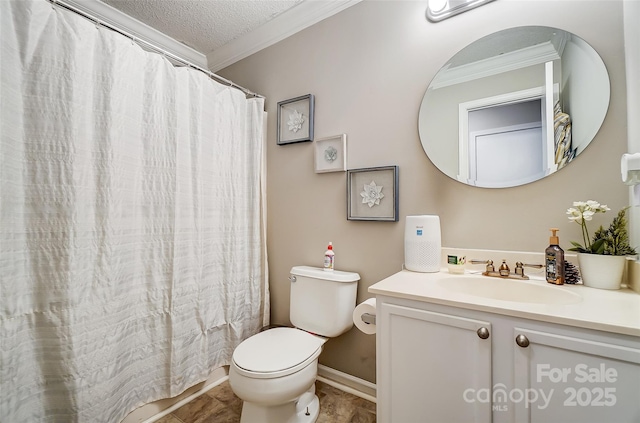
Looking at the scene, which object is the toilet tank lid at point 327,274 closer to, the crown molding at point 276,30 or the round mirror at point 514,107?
the round mirror at point 514,107


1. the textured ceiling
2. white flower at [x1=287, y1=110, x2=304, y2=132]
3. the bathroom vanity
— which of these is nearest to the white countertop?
the bathroom vanity

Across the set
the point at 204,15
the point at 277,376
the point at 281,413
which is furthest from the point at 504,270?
the point at 204,15

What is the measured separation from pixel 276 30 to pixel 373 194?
1.43m

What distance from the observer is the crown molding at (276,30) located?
1.70 metres

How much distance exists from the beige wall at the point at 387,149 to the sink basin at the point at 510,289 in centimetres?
19

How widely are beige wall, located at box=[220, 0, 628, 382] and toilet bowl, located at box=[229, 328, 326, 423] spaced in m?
0.39

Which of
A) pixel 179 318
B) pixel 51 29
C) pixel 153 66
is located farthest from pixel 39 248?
pixel 153 66

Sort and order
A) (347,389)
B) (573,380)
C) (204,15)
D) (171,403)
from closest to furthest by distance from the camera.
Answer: (573,380)
(171,403)
(347,389)
(204,15)

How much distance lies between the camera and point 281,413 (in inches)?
49.9

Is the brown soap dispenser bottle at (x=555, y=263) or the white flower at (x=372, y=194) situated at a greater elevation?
the white flower at (x=372, y=194)

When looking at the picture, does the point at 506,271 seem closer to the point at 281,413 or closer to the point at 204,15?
the point at 281,413

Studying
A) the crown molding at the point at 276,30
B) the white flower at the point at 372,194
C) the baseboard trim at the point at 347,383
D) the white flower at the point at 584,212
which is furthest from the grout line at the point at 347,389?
the crown molding at the point at 276,30

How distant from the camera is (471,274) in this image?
1.20m

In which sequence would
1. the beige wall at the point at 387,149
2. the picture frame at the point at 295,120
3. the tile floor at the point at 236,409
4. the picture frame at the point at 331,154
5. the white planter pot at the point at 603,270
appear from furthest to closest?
the picture frame at the point at 295,120 → the picture frame at the point at 331,154 → the tile floor at the point at 236,409 → the beige wall at the point at 387,149 → the white planter pot at the point at 603,270
